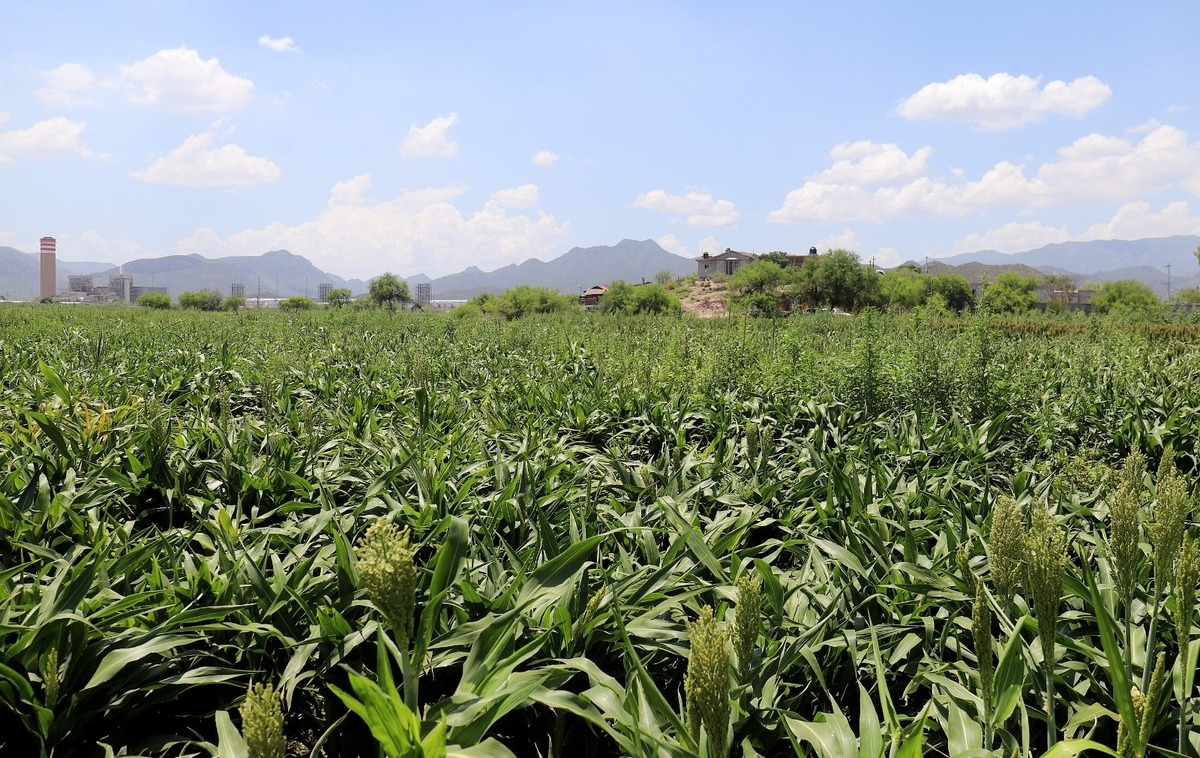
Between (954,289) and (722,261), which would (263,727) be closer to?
(954,289)

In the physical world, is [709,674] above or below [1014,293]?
below

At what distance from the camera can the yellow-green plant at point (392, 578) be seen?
1.13 metres

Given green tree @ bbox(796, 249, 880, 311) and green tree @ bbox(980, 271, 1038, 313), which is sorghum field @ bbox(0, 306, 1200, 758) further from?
green tree @ bbox(796, 249, 880, 311)

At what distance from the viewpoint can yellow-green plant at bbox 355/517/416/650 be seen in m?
1.13

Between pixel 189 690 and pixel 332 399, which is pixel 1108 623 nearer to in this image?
pixel 189 690

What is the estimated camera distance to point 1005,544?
127 centimetres

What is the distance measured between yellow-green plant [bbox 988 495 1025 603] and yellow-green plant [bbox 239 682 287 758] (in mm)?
1177

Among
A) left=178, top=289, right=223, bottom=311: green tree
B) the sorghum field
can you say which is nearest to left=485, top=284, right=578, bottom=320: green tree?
the sorghum field

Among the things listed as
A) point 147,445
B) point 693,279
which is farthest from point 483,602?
point 693,279

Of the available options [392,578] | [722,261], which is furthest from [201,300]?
[392,578]

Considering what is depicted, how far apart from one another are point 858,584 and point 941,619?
29cm

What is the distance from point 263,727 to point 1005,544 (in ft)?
4.04

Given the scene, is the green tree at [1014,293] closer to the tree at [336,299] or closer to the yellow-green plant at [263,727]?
the tree at [336,299]

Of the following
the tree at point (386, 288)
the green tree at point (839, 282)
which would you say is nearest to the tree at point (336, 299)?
the tree at point (386, 288)
